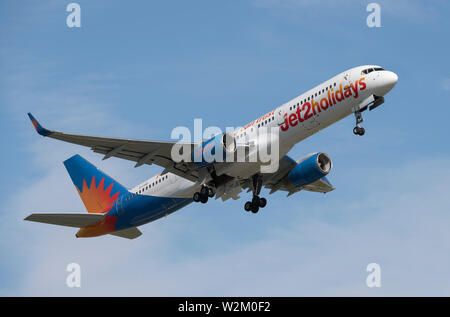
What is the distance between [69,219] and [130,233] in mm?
5089

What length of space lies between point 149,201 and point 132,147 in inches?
210

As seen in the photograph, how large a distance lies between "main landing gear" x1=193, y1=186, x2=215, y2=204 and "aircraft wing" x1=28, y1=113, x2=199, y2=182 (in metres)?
1.11

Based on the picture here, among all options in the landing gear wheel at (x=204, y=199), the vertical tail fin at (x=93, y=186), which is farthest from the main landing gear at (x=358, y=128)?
the vertical tail fin at (x=93, y=186)

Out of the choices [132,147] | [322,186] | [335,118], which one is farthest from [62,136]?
[322,186]

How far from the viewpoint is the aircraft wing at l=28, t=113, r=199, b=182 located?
4066cm

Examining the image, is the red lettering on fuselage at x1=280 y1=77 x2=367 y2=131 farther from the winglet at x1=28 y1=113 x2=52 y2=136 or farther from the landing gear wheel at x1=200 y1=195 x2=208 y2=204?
the winglet at x1=28 y1=113 x2=52 y2=136

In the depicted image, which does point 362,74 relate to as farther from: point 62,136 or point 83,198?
point 83,198

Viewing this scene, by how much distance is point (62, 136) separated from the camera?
39906mm

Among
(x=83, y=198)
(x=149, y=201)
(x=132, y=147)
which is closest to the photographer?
(x=132, y=147)

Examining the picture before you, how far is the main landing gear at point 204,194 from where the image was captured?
146ft

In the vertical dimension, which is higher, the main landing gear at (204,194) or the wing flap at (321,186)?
the wing flap at (321,186)

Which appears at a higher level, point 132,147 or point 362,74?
point 362,74

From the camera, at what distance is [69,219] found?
48.0 m

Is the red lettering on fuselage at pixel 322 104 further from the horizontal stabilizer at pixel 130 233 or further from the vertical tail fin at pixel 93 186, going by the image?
the horizontal stabilizer at pixel 130 233
